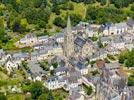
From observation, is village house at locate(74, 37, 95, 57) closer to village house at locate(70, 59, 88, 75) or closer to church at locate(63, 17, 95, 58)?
church at locate(63, 17, 95, 58)

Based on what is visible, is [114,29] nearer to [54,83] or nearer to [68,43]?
[68,43]

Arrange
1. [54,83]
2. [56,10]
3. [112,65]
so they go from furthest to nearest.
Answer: [56,10]
[112,65]
[54,83]

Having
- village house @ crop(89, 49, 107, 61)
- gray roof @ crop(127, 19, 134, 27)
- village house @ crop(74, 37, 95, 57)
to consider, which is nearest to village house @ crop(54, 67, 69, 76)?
village house @ crop(89, 49, 107, 61)

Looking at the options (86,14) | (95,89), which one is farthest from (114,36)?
(95,89)

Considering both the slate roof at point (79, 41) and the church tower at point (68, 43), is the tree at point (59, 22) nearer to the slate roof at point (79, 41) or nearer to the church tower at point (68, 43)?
the slate roof at point (79, 41)

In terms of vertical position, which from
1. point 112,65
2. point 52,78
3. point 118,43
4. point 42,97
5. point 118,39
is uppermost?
point 118,39

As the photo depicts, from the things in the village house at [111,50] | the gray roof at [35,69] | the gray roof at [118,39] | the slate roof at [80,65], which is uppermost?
the gray roof at [118,39]

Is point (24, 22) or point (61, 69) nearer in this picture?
point (61, 69)

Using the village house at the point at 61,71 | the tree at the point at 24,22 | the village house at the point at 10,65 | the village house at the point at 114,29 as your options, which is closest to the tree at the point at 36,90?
the village house at the point at 61,71

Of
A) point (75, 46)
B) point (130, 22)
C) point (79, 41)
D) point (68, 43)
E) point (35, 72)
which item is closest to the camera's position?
point (35, 72)

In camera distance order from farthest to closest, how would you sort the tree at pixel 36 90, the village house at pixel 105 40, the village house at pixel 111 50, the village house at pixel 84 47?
the village house at pixel 105 40
the village house at pixel 111 50
the village house at pixel 84 47
the tree at pixel 36 90

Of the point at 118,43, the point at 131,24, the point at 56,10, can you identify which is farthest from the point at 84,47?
the point at 56,10
